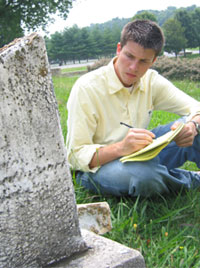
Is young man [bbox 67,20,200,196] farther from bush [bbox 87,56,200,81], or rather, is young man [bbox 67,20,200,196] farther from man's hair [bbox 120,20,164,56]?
bush [bbox 87,56,200,81]

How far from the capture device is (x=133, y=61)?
2430mm

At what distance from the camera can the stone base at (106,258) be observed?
1316 mm

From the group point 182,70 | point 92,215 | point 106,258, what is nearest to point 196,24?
point 182,70

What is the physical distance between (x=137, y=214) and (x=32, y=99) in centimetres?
129

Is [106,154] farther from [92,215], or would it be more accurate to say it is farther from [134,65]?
[134,65]

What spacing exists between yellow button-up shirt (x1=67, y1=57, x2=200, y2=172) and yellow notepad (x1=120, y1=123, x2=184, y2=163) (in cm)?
27

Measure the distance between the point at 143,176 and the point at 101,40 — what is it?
1963 inches

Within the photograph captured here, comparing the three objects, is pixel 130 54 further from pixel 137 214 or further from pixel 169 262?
pixel 169 262

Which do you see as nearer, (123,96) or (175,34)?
(123,96)

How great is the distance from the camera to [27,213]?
4.18 ft

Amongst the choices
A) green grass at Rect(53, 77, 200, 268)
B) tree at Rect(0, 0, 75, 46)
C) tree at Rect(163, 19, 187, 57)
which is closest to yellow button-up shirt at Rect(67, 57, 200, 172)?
green grass at Rect(53, 77, 200, 268)

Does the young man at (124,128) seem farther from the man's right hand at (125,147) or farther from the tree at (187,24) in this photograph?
the tree at (187,24)

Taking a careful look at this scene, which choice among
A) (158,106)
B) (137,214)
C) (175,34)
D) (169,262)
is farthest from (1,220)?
(175,34)

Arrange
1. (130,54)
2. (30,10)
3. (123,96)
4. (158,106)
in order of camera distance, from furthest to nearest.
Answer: (30,10)
(158,106)
(123,96)
(130,54)
